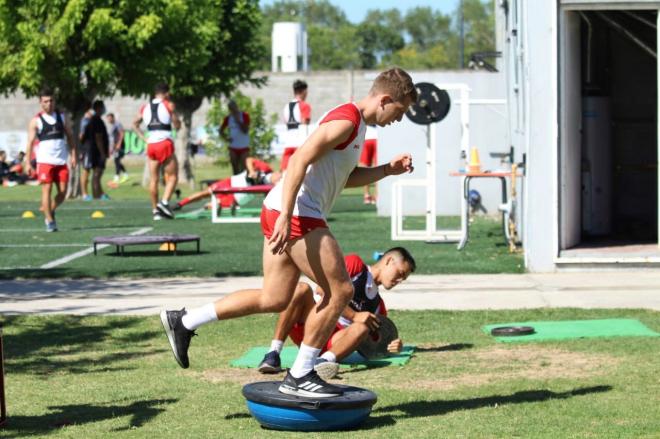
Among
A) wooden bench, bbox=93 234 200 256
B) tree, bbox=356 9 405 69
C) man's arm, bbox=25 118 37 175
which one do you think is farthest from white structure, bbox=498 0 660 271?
tree, bbox=356 9 405 69

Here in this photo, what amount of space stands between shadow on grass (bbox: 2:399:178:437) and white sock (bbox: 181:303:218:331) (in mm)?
472

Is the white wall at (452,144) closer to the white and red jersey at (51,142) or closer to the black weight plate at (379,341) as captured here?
Result: the white and red jersey at (51,142)

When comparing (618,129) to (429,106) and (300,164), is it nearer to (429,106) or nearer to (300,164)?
(429,106)

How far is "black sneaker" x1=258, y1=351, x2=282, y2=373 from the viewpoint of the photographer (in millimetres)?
8445

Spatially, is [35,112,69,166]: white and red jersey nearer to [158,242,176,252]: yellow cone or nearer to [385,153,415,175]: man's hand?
[158,242,176,252]: yellow cone

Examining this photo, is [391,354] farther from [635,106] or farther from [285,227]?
[635,106]

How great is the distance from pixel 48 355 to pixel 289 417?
312 centimetres

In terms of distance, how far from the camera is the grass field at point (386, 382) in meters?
6.86

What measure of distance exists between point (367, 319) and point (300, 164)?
1.97m

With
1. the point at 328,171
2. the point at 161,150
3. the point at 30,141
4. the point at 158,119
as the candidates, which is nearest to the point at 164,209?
the point at 161,150

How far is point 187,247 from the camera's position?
16.9 metres

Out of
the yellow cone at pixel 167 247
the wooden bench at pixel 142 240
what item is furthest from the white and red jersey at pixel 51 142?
the wooden bench at pixel 142 240

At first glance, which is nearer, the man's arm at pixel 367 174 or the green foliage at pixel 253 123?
the man's arm at pixel 367 174

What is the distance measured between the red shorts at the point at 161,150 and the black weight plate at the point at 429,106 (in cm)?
473
